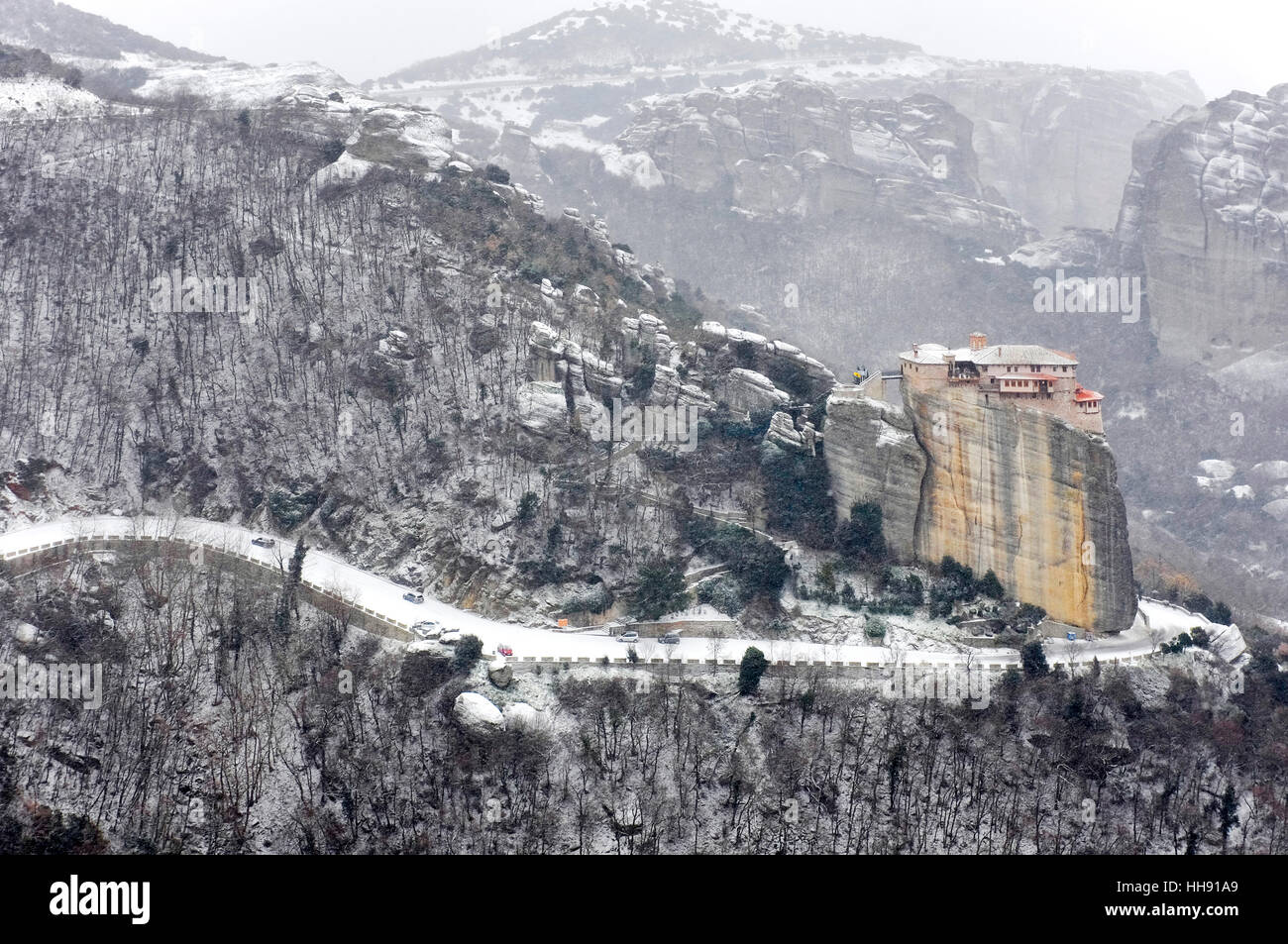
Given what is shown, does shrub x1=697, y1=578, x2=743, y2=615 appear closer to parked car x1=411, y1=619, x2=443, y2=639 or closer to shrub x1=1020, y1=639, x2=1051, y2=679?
parked car x1=411, y1=619, x2=443, y2=639

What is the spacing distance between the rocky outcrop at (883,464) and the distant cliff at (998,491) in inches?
1.8

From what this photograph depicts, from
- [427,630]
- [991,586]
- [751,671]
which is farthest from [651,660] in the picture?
[991,586]

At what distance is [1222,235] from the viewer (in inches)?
4259

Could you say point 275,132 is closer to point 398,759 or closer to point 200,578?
point 200,578

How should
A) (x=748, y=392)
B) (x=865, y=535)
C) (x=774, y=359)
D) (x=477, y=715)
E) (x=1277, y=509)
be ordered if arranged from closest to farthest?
1. (x=477, y=715)
2. (x=865, y=535)
3. (x=748, y=392)
4. (x=774, y=359)
5. (x=1277, y=509)

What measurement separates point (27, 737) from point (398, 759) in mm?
13904

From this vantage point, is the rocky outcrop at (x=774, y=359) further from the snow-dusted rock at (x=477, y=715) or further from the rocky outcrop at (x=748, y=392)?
the snow-dusted rock at (x=477, y=715)

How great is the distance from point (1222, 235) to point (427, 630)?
86931 mm

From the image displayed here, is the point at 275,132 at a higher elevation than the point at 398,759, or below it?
higher

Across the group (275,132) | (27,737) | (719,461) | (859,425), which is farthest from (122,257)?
(859,425)

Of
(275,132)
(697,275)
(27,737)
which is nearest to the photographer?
(27,737)

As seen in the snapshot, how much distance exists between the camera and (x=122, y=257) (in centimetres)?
6612

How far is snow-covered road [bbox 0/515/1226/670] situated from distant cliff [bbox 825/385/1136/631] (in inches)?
78.5

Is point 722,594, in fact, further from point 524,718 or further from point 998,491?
point 998,491
